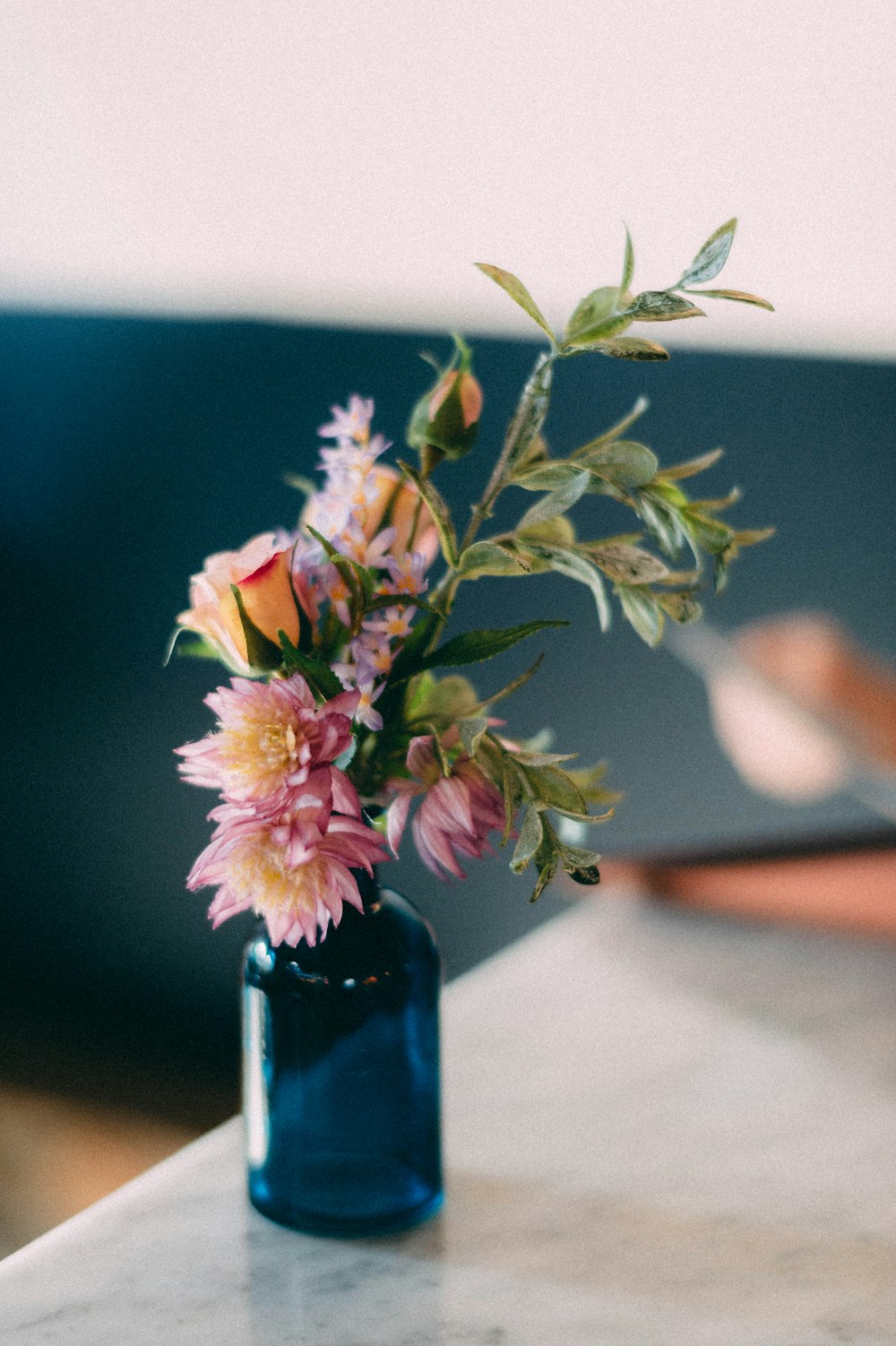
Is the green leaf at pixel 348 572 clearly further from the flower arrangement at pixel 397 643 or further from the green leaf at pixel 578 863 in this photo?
the green leaf at pixel 578 863

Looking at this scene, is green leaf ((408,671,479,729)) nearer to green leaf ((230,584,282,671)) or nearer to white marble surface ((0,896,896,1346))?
green leaf ((230,584,282,671))

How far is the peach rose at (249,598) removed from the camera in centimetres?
58

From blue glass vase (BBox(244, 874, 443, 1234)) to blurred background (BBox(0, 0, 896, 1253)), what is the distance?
23.7 inches

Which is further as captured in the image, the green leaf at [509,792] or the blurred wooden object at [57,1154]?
the blurred wooden object at [57,1154]

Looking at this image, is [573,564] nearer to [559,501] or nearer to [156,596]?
[559,501]

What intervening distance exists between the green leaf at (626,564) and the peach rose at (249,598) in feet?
0.47

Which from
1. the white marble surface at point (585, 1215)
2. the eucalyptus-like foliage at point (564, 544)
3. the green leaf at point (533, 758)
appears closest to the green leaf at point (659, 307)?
the eucalyptus-like foliage at point (564, 544)

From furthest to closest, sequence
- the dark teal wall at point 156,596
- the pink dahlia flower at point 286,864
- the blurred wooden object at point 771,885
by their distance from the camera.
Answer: the dark teal wall at point 156,596 → the blurred wooden object at point 771,885 → the pink dahlia flower at point 286,864

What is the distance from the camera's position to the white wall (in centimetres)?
160

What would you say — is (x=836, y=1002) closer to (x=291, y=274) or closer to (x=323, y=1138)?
(x=323, y=1138)

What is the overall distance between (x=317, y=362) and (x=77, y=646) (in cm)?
52

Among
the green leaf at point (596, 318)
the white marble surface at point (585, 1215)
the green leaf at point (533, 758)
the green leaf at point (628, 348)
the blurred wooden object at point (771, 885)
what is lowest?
the white marble surface at point (585, 1215)

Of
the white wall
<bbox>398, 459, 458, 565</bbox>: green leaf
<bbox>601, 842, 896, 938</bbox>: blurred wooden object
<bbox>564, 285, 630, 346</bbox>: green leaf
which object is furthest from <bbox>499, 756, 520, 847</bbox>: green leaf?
the white wall

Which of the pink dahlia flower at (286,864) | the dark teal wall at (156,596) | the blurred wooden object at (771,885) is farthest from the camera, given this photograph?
the dark teal wall at (156,596)
